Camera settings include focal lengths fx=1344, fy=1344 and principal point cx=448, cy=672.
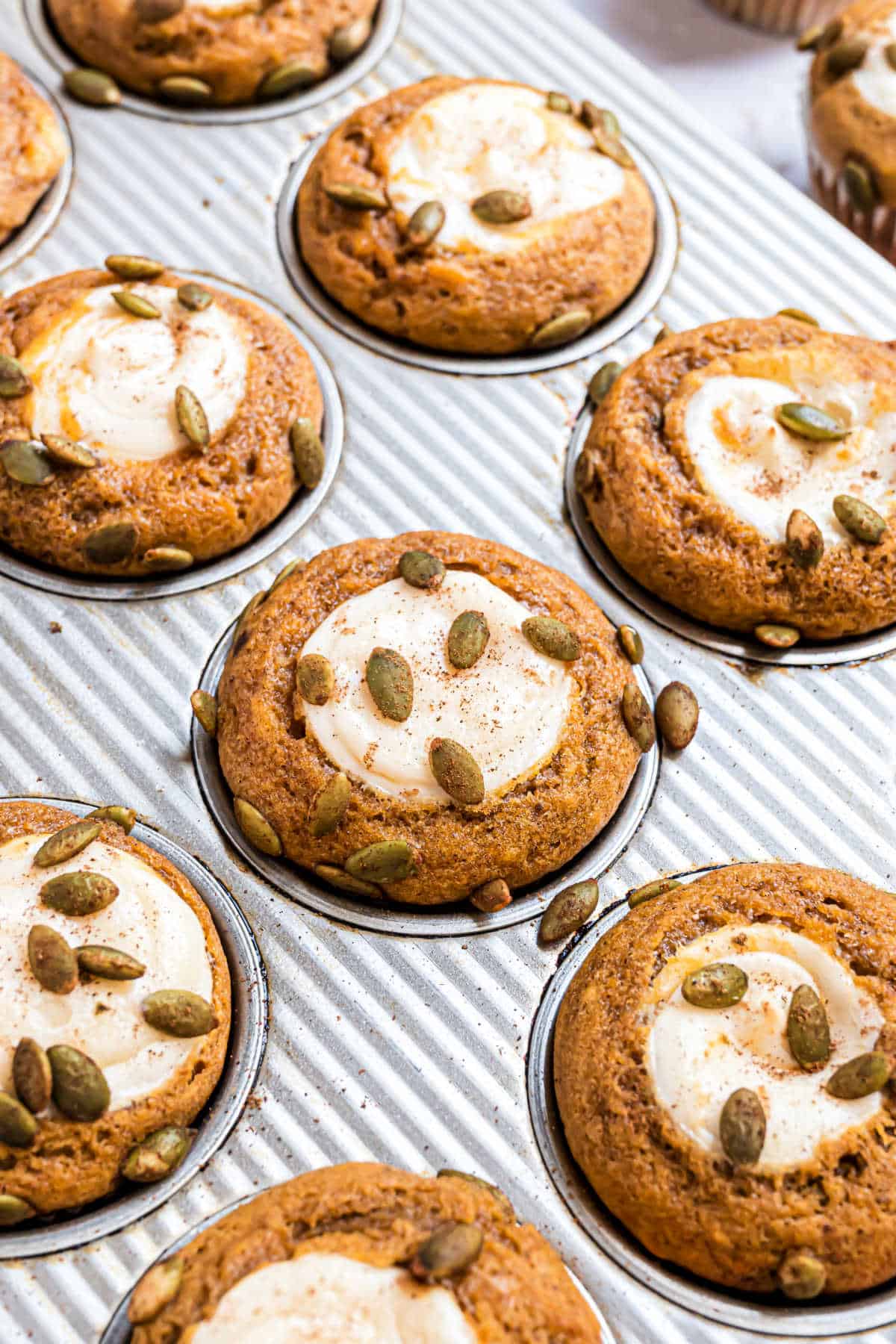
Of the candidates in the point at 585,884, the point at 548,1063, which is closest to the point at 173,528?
the point at 585,884

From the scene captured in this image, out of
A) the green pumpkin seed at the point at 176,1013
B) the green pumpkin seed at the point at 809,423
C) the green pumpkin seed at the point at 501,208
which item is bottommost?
the green pumpkin seed at the point at 176,1013

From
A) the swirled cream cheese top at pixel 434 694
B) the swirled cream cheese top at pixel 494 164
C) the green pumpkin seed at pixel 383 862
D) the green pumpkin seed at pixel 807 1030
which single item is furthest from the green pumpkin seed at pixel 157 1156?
the swirled cream cheese top at pixel 494 164

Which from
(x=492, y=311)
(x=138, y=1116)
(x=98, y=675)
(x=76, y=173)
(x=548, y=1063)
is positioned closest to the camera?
(x=138, y=1116)

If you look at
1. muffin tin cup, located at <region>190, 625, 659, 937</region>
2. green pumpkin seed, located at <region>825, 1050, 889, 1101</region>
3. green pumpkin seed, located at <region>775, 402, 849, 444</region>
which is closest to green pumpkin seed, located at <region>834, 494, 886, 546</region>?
green pumpkin seed, located at <region>775, 402, 849, 444</region>

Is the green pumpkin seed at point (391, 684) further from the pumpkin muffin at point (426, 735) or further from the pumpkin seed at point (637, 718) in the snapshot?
the pumpkin seed at point (637, 718)

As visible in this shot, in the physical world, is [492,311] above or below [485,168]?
below

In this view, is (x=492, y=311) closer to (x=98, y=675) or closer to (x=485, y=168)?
(x=485, y=168)
